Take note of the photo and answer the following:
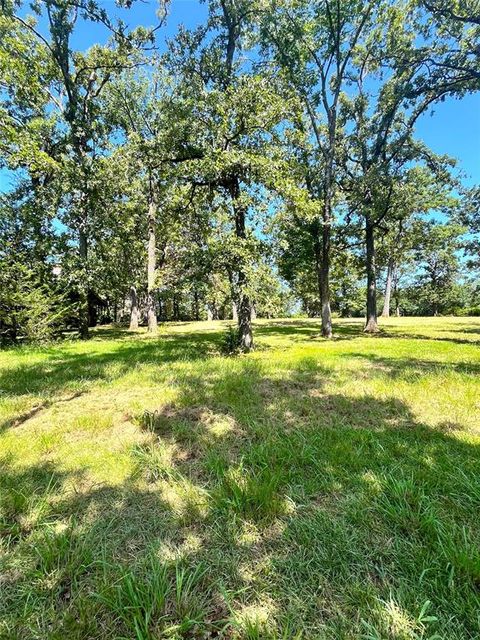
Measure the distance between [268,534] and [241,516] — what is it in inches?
8.9

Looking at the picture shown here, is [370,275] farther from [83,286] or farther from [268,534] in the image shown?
[268,534]

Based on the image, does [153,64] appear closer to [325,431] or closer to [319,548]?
[325,431]

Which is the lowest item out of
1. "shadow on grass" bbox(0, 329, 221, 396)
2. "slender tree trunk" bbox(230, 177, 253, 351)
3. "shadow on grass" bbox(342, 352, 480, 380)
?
"shadow on grass" bbox(342, 352, 480, 380)

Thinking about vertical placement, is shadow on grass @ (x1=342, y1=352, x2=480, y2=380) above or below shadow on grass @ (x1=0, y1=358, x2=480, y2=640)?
above

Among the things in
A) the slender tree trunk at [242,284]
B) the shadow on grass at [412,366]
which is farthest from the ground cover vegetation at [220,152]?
the shadow on grass at [412,366]

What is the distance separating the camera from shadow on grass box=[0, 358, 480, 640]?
146 cm

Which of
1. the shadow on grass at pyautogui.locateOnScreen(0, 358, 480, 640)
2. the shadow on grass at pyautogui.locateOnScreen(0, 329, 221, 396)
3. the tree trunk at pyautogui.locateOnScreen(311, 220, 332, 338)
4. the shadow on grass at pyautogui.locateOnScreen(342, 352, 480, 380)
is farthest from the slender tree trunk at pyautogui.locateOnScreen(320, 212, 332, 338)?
the shadow on grass at pyautogui.locateOnScreen(0, 358, 480, 640)

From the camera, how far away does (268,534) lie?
197 cm

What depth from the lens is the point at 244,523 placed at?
6.75ft

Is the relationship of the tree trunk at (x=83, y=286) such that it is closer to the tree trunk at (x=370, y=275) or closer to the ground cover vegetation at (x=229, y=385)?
the ground cover vegetation at (x=229, y=385)

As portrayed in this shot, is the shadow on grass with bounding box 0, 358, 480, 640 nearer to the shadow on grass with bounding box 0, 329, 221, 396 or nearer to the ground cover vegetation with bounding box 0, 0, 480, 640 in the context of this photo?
the ground cover vegetation with bounding box 0, 0, 480, 640

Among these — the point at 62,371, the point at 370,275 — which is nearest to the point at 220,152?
the point at 62,371

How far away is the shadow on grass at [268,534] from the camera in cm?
146

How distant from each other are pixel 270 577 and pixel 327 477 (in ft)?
3.35
